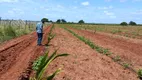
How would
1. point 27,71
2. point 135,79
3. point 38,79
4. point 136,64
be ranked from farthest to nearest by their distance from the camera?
point 136,64, point 135,79, point 27,71, point 38,79

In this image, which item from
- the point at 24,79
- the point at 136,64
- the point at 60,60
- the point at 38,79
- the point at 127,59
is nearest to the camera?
the point at 38,79

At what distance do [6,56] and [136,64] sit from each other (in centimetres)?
654

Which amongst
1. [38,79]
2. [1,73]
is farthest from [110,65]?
[38,79]

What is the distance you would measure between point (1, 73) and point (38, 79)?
Result: 165 inches

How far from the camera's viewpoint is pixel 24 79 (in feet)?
31.1

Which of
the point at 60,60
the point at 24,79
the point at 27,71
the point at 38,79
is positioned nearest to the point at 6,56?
the point at 60,60

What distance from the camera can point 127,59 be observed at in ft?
53.7

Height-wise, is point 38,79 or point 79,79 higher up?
point 38,79

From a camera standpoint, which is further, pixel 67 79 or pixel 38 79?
pixel 67 79

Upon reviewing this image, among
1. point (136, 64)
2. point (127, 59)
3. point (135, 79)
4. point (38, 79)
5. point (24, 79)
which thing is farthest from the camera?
point (127, 59)

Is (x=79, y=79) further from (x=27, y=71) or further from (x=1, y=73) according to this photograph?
(x=1, y=73)

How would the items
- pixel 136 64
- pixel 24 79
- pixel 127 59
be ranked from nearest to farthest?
1. pixel 24 79
2. pixel 136 64
3. pixel 127 59

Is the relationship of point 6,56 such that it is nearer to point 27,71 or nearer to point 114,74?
point 27,71

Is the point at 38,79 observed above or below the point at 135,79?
above
